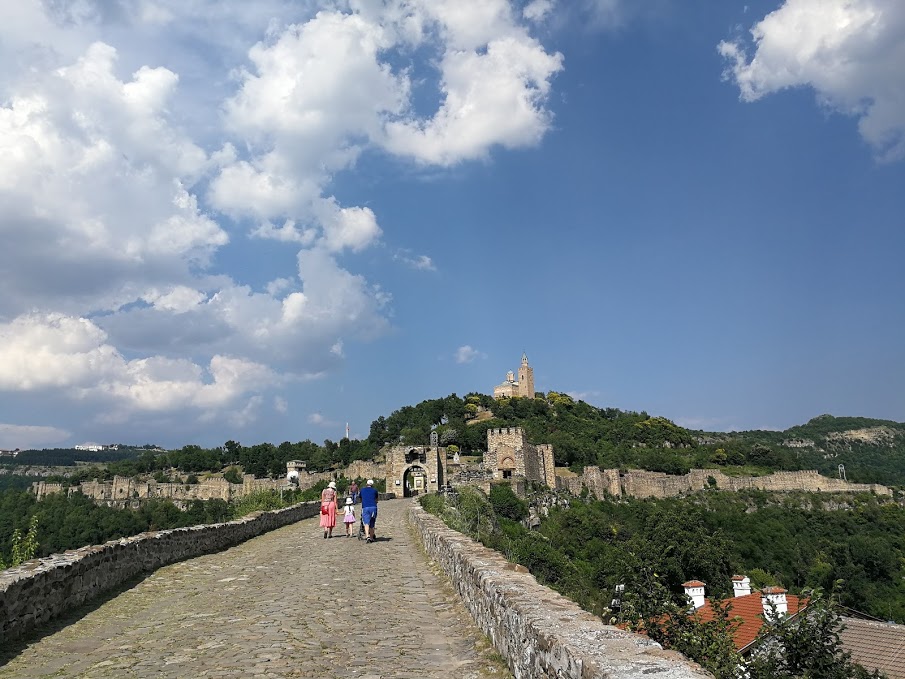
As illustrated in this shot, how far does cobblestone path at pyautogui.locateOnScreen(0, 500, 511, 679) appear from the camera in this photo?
175 inches

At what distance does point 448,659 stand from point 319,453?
275ft

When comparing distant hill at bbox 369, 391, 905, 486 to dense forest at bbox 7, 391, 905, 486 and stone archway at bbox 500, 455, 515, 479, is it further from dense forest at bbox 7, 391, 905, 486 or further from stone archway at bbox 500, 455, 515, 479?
stone archway at bbox 500, 455, 515, 479

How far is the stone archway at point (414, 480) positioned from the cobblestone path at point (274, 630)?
3802 cm

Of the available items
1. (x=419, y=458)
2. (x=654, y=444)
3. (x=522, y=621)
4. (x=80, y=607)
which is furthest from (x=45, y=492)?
(x=522, y=621)

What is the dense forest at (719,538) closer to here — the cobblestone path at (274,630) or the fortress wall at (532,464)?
the cobblestone path at (274,630)

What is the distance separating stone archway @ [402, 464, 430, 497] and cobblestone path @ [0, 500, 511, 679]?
38.0 meters

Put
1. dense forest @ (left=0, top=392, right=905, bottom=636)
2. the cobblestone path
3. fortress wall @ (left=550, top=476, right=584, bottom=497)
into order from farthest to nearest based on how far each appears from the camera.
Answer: fortress wall @ (left=550, top=476, right=584, bottom=497) → dense forest @ (left=0, top=392, right=905, bottom=636) → the cobblestone path

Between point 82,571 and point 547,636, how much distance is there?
6.16 meters

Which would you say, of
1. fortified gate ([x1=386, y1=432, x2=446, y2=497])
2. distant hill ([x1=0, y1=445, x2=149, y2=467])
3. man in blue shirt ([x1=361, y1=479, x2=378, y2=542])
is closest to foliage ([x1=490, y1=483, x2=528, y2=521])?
fortified gate ([x1=386, y1=432, x2=446, y2=497])

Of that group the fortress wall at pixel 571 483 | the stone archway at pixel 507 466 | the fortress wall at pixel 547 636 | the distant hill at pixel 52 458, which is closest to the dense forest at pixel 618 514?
the fortress wall at pixel 547 636

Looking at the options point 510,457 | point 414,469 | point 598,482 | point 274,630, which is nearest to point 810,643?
point 274,630

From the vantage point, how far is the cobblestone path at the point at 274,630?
4.44m

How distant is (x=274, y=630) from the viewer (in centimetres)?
550

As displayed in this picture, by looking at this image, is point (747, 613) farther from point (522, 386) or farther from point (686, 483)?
point (522, 386)
